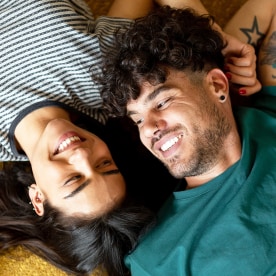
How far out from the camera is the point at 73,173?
1.09m

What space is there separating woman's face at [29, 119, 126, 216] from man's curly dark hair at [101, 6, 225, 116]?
0.52ft

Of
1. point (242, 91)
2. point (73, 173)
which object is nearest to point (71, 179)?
point (73, 173)

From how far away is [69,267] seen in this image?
1.21 m

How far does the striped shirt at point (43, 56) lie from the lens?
117cm

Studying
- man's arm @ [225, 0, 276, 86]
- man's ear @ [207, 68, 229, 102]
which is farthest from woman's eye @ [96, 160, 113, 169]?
man's arm @ [225, 0, 276, 86]

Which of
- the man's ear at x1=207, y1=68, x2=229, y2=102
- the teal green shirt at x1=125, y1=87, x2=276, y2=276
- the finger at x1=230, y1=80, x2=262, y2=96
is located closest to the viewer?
the teal green shirt at x1=125, y1=87, x2=276, y2=276

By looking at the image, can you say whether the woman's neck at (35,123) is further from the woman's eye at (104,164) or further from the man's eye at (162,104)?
the man's eye at (162,104)

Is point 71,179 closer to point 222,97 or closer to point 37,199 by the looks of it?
point 37,199

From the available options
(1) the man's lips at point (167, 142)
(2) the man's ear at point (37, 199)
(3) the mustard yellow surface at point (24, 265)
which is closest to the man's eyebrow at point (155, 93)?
(1) the man's lips at point (167, 142)

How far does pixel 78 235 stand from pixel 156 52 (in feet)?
1.75

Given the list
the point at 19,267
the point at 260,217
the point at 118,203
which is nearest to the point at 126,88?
the point at 118,203

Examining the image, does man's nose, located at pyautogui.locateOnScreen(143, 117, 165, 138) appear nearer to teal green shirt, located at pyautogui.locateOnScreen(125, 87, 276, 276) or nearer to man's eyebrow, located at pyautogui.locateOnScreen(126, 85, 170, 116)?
man's eyebrow, located at pyautogui.locateOnScreen(126, 85, 170, 116)

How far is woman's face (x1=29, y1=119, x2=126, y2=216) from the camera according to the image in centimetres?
108

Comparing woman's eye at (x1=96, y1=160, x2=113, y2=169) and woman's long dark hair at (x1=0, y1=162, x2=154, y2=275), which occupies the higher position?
woman's eye at (x1=96, y1=160, x2=113, y2=169)
